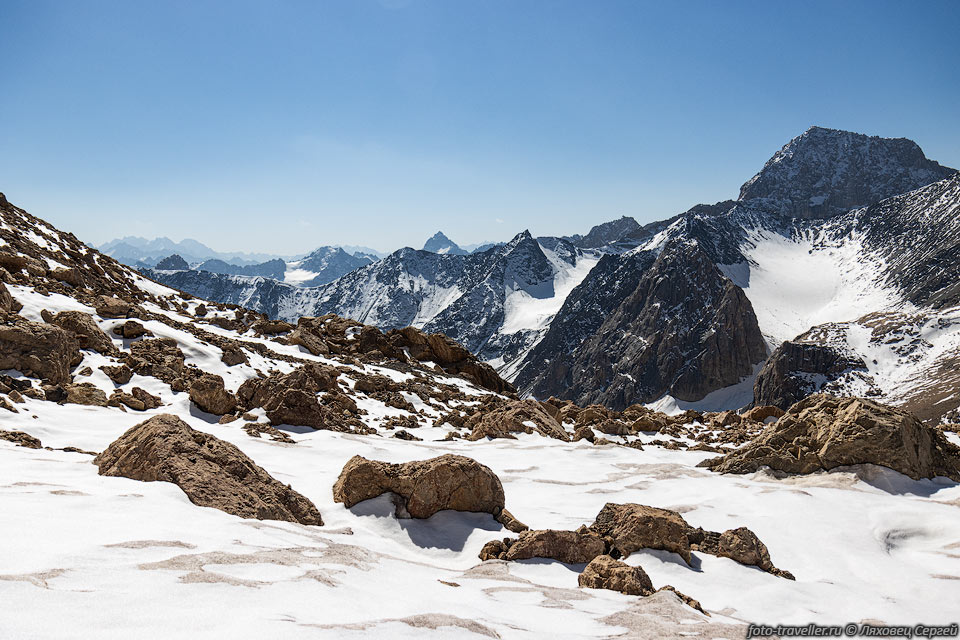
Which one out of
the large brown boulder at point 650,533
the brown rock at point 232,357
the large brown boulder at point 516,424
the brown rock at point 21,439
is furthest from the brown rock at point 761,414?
the brown rock at point 21,439

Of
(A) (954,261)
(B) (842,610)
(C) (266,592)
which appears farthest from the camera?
(A) (954,261)

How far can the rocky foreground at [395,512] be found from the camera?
16.0ft

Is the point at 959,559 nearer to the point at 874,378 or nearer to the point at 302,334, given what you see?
the point at 302,334

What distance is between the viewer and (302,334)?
118 ft

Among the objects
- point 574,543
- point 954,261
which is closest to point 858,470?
point 574,543

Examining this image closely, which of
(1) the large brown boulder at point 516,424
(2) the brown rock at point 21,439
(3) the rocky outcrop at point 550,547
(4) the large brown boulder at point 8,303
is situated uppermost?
(4) the large brown boulder at point 8,303

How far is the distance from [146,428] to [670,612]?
858 cm

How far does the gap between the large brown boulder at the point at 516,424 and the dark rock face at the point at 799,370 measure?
427 ft

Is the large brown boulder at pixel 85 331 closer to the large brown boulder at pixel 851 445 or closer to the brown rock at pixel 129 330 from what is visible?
the brown rock at pixel 129 330

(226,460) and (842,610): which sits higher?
(226,460)

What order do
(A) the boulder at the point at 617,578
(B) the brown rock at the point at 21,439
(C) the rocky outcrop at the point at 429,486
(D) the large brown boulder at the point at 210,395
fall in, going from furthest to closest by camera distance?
(D) the large brown boulder at the point at 210,395
(B) the brown rock at the point at 21,439
(C) the rocky outcrop at the point at 429,486
(A) the boulder at the point at 617,578

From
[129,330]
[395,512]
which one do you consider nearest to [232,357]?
[129,330]

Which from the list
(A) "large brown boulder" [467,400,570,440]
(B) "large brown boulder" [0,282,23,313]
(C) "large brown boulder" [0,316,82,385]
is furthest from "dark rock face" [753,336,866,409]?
(B) "large brown boulder" [0,282,23,313]

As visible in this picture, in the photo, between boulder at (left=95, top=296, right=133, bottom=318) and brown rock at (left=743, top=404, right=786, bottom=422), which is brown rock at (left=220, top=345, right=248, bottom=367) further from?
brown rock at (left=743, top=404, right=786, bottom=422)
